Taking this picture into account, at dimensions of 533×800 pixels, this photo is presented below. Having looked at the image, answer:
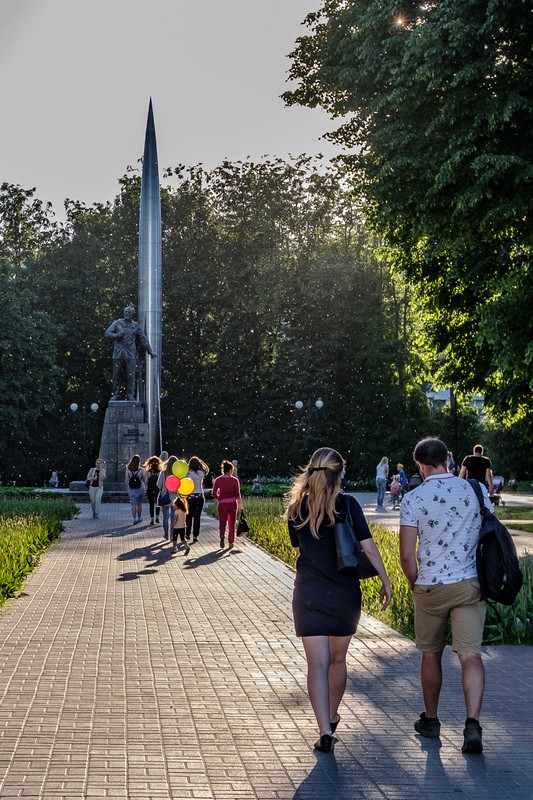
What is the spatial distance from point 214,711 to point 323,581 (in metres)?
1.53

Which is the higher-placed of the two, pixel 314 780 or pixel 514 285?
pixel 514 285

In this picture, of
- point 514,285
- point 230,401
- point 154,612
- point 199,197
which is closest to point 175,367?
point 230,401

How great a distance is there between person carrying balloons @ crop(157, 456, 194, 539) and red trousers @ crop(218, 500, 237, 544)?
2.95ft

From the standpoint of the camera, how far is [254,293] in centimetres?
5938

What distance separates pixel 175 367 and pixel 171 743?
53402 mm

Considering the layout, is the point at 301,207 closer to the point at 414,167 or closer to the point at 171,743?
the point at 414,167

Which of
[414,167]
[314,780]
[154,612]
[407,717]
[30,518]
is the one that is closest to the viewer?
[314,780]

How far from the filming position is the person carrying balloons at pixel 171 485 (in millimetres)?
21750

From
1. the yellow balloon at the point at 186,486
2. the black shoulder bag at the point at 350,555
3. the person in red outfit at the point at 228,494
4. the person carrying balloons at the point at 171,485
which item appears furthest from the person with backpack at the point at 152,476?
the black shoulder bag at the point at 350,555

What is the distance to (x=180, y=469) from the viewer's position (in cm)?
2166

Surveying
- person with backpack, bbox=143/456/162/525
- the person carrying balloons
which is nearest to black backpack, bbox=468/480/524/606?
the person carrying balloons

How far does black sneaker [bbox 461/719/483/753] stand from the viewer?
260 inches

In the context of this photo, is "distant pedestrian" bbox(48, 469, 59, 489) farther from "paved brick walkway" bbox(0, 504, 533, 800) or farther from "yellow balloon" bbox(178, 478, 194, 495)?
"paved brick walkway" bbox(0, 504, 533, 800)

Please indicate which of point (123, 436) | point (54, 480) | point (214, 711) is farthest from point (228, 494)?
point (54, 480)
